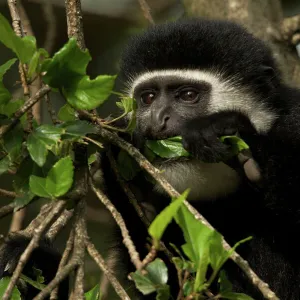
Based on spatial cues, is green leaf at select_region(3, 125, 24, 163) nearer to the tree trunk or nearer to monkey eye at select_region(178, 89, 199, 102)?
monkey eye at select_region(178, 89, 199, 102)

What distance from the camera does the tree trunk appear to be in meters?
3.85

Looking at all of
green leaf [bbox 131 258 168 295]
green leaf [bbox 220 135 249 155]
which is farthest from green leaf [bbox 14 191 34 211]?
green leaf [bbox 220 135 249 155]

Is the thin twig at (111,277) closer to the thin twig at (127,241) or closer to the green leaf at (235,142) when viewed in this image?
the thin twig at (127,241)

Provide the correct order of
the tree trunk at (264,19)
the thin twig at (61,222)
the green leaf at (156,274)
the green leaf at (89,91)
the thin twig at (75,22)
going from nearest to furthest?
the green leaf at (156,274), the green leaf at (89,91), the thin twig at (75,22), the thin twig at (61,222), the tree trunk at (264,19)

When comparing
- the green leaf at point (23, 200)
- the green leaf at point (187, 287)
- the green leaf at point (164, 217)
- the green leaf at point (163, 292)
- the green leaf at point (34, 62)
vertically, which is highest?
the green leaf at point (34, 62)

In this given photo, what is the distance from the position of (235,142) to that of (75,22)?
64cm

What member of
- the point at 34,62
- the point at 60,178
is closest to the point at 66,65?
the point at 34,62

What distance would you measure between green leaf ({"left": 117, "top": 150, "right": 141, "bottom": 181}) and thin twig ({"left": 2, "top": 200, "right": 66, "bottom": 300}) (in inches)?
19.8

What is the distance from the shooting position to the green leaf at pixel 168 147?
2.19 meters

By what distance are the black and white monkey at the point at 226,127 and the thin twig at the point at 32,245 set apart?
0.62 metres

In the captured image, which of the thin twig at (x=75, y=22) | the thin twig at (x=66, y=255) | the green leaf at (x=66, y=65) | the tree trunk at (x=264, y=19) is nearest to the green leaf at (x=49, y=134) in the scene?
the green leaf at (x=66, y=65)

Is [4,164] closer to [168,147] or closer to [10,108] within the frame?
[10,108]

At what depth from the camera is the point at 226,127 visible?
7.23 ft

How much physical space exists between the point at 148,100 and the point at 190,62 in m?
0.26
